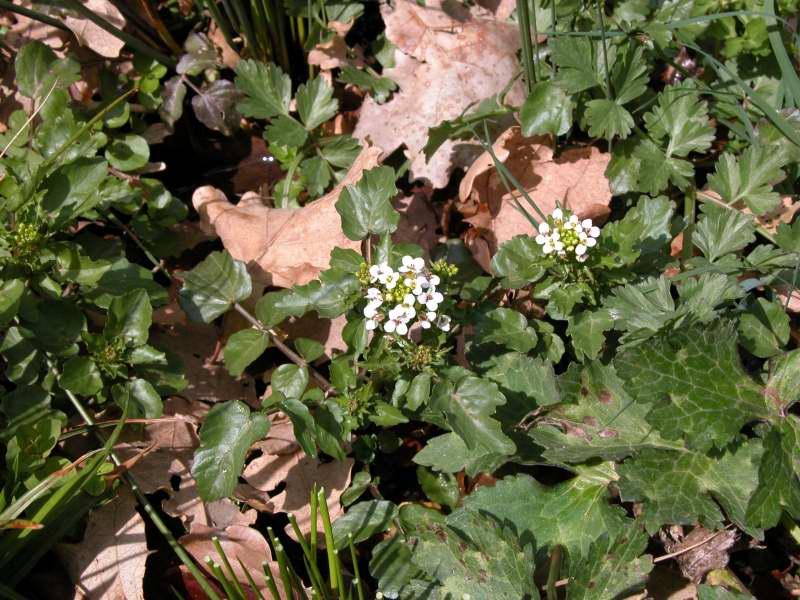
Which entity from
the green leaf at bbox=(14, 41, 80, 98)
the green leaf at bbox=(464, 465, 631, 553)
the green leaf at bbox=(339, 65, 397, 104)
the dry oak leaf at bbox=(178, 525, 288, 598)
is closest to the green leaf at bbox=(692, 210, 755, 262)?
the green leaf at bbox=(464, 465, 631, 553)

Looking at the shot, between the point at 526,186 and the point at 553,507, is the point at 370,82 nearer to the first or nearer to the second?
the point at 526,186

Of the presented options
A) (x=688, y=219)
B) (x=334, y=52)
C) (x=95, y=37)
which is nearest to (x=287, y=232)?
(x=334, y=52)

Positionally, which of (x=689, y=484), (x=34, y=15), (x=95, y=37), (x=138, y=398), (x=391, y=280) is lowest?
(x=689, y=484)

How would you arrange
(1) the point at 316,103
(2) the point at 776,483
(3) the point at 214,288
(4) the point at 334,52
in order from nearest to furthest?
(2) the point at 776,483, (3) the point at 214,288, (1) the point at 316,103, (4) the point at 334,52

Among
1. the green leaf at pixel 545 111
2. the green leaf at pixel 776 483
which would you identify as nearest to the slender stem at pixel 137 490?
the green leaf at pixel 776 483

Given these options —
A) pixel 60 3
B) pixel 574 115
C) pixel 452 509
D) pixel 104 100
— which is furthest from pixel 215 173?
pixel 452 509

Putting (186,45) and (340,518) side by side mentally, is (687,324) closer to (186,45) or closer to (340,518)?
(340,518)

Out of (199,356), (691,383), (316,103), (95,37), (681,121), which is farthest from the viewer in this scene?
(95,37)
